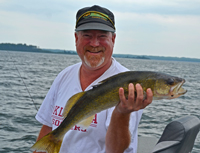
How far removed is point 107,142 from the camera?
9.22 feet

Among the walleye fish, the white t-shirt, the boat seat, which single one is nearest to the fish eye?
the walleye fish

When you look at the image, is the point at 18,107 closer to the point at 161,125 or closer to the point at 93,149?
the point at 161,125

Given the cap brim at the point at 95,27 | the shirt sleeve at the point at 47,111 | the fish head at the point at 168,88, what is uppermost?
the cap brim at the point at 95,27

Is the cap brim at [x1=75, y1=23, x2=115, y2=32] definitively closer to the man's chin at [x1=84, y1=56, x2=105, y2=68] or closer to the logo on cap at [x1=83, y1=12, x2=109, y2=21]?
the logo on cap at [x1=83, y1=12, x2=109, y2=21]

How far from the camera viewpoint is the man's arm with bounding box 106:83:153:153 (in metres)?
2.46

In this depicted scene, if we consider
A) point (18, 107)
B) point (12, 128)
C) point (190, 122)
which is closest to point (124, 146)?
point (190, 122)

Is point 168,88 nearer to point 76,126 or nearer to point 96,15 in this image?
point 76,126

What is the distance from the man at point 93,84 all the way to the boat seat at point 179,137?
362 millimetres

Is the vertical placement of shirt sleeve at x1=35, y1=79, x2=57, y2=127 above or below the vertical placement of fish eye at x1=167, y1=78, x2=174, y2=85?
below

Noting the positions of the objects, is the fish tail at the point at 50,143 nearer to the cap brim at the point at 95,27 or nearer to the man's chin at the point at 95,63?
the man's chin at the point at 95,63

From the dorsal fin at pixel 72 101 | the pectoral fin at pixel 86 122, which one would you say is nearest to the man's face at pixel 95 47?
the dorsal fin at pixel 72 101

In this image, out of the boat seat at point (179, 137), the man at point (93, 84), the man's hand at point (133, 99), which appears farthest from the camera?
the boat seat at point (179, 137)

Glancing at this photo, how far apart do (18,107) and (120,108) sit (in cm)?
1241

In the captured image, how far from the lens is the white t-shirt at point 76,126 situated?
2994 mm
